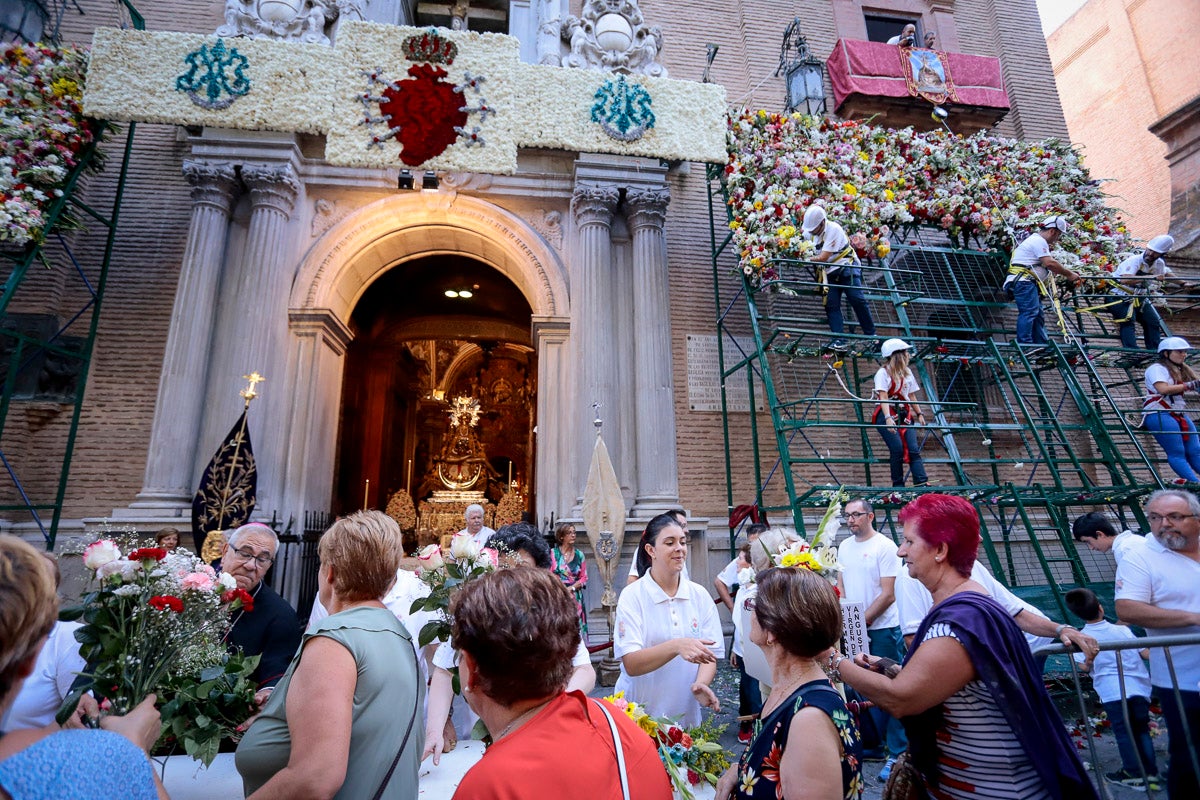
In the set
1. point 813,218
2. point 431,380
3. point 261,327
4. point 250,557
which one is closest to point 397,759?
point 250,557

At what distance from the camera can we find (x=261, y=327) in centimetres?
895

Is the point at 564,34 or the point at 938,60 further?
the point at 938,60

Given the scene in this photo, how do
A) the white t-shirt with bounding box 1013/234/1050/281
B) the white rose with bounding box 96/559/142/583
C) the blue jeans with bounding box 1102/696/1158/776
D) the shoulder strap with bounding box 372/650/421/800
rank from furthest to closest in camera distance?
1. the white t-shirt with bounding box 1013/234/1050/281
2. the blue jeans with bounding box 1102/696/1158/776
3. the white rose with bounding box 96/559/142/583
4. the shoulder strap with bounding box 372/650/421/800

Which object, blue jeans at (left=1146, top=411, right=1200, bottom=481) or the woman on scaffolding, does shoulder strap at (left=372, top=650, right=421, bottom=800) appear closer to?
the woman on scaffolding

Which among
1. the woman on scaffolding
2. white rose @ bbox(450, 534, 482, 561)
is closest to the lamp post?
the woman on scaffolding

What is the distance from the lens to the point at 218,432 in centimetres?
854

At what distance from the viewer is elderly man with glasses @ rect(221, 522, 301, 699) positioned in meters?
3.35

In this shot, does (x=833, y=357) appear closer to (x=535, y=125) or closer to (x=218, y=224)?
(x=535, y=125)

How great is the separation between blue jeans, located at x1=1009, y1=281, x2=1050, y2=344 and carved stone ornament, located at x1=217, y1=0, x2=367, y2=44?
11.4 m

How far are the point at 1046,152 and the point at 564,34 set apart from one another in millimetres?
9002

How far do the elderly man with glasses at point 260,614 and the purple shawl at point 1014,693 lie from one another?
3104mm

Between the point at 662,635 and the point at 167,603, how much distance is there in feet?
7.79

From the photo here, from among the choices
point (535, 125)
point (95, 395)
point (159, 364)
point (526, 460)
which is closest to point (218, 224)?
point (159, 364)

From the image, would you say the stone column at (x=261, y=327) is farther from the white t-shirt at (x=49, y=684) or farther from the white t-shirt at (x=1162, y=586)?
the white t-shirt at (x=1162, y=586)
